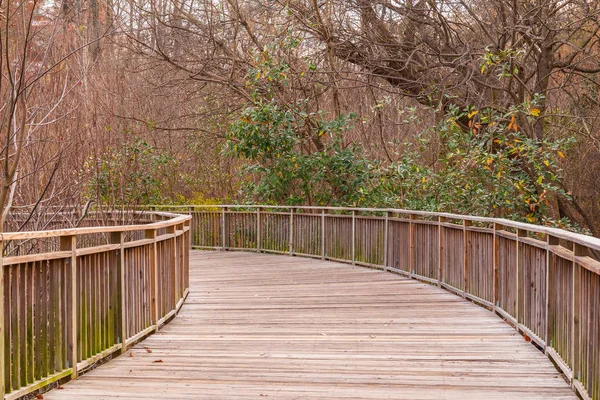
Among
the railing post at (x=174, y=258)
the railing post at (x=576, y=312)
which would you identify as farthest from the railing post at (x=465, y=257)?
the railing post at (x=576, y=312)

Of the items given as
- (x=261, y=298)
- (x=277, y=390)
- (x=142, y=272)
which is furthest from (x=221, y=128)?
(x=277, y=390)

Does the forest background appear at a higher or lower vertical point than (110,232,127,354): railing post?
higher

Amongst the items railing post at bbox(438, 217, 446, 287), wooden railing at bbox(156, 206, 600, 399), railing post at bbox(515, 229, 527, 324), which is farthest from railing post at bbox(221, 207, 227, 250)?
railing post at bbox(515, 229, 527, 324)

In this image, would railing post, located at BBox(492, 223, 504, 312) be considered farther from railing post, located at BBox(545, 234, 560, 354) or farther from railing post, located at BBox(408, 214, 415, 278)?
railing post, located at BBox(408, 214, 415, 278)

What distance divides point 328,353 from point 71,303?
2261 mm

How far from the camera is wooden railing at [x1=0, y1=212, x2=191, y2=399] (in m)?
5.00

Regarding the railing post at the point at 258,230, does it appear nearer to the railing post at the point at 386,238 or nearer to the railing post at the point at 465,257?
the railing post at the point at 386,238

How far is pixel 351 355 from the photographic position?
6.81m

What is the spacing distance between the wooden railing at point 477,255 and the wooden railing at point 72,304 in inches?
138

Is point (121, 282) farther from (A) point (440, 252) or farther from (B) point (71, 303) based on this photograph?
(A) point (440, 252)

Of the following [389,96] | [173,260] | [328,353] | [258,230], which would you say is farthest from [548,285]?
[258,230]

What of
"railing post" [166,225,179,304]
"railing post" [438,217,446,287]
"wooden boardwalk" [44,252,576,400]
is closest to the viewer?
Answer: "wooden boardwalk" [44,252,576,400]

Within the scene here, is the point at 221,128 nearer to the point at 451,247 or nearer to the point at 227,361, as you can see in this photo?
the point at 451,247

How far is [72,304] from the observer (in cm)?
584
